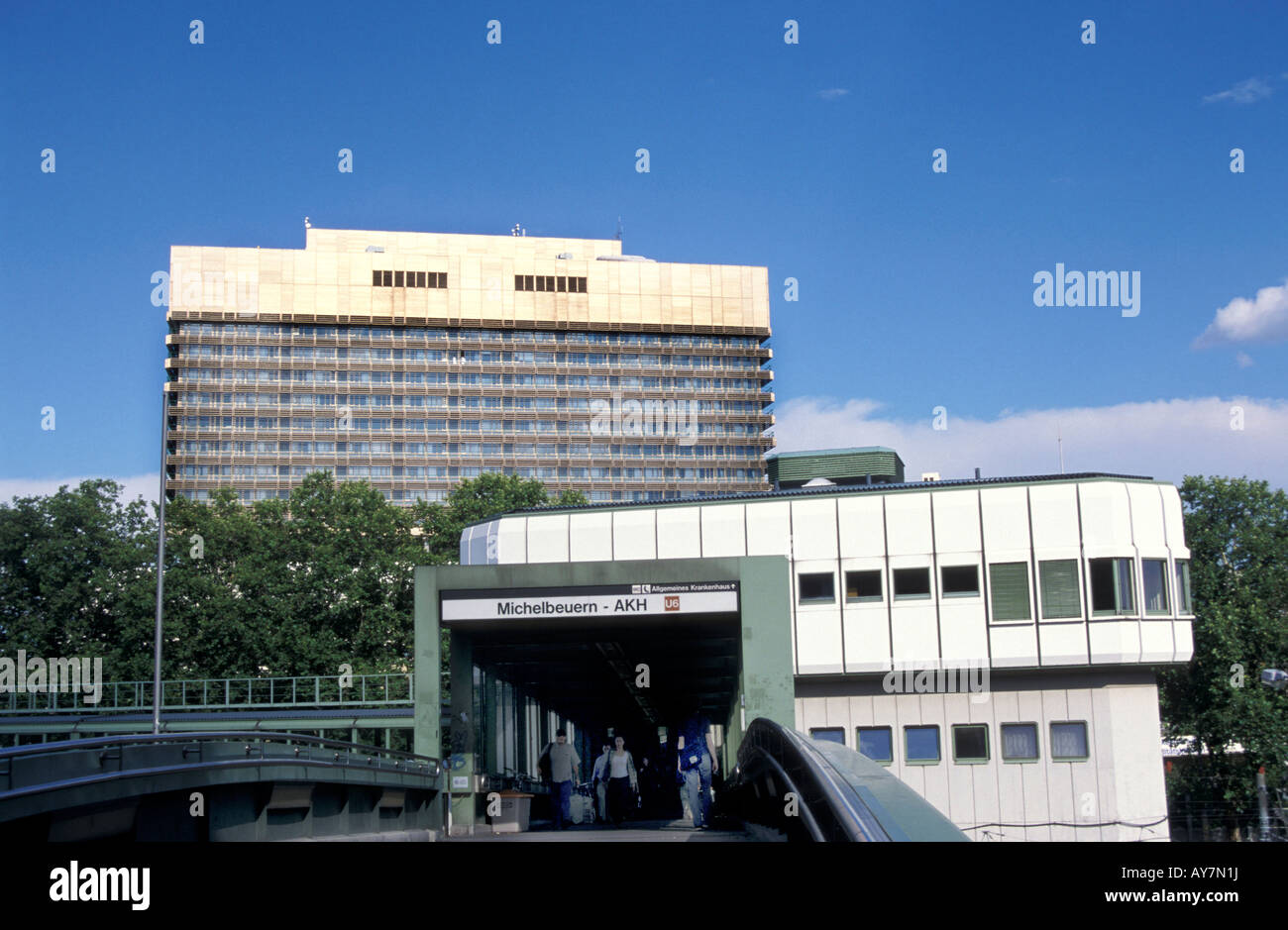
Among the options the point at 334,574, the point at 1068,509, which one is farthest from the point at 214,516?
the point at 1068,509

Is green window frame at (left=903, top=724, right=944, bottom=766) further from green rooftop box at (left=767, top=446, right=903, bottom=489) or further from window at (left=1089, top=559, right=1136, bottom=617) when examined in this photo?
green rooftop box at (left=767, top=446, right=903, bottom=489)

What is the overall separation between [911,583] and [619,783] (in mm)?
8719

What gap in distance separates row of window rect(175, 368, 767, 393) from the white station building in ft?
366

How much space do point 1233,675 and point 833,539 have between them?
34.0 m

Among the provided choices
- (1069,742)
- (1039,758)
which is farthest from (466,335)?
(1039,758)

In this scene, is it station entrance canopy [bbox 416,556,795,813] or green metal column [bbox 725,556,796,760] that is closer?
green metal column [bbox 725,556,796,760]

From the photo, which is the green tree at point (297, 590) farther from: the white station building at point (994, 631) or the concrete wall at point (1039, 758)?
the concrete wall at point (1039, 758)

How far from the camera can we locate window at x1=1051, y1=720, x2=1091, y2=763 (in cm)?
2884

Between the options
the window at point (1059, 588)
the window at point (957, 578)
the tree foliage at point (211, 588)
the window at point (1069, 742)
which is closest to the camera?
the window at point (1069, 742)

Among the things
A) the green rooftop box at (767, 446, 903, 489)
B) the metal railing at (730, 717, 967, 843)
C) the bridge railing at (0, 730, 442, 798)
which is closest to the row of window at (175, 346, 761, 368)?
the green rooftop box at (767, 446, 903, 489)

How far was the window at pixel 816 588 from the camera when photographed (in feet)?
98.6

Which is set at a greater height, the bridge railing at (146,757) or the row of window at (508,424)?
the row of window at (508,424)

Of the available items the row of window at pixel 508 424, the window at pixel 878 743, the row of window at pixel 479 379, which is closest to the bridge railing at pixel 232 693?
the window at pixel 878 743
